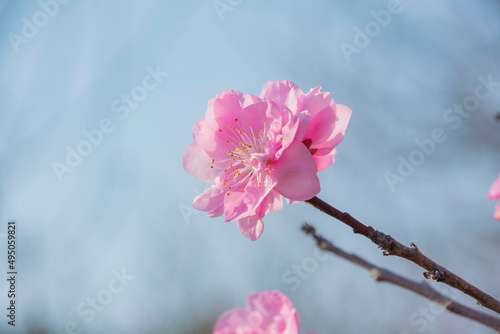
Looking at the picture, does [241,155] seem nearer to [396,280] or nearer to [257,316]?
[257,316]

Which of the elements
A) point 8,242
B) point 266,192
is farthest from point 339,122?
point 8,242

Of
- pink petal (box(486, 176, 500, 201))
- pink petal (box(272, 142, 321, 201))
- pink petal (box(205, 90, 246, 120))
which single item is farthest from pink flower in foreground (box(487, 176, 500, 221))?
pink petal (box(205, 90, 246, 120))

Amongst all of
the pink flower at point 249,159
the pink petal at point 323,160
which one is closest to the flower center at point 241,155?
the pink flower at point 249,159

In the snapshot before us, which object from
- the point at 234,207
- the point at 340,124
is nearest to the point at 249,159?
the point at 234,207

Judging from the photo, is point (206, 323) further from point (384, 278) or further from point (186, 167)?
point (384, 278)

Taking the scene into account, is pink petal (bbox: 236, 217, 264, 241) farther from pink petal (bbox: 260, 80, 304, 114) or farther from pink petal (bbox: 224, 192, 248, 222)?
pink petal (bbox: 260, 80, 304, 114)
